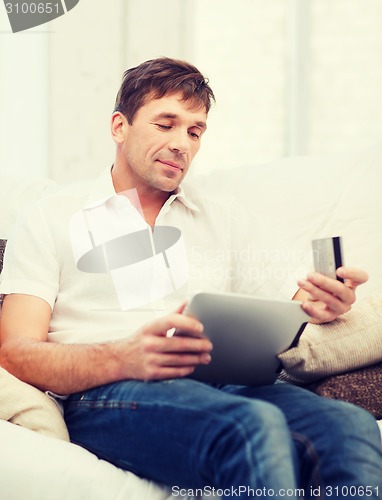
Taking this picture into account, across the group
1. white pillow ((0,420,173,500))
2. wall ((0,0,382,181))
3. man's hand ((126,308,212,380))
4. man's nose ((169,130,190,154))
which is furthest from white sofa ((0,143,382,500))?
wall ((0,0,382,181))

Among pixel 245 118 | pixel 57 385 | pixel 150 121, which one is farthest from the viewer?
pixel 245 118

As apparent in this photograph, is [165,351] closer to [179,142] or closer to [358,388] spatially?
[358,388]

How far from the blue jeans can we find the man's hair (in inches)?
25.0

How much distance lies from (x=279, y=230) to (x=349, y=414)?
63 centimetres

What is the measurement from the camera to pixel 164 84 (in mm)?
1586

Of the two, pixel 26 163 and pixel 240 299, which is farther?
pixel 26 163

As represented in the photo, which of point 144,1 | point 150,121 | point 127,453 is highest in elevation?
point 144,1

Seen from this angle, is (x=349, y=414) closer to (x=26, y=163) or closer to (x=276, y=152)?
(x=26, y=163)

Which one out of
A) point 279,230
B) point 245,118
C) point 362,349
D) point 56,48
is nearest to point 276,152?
point 245,118

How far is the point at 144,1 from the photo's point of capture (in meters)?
2.95

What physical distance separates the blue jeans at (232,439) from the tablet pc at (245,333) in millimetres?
71

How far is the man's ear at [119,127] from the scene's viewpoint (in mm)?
1649

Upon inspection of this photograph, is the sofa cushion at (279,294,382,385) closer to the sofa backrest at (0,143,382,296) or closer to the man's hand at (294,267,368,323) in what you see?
the man's hand at (294,267,368,323)

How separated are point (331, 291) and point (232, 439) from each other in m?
0.36
